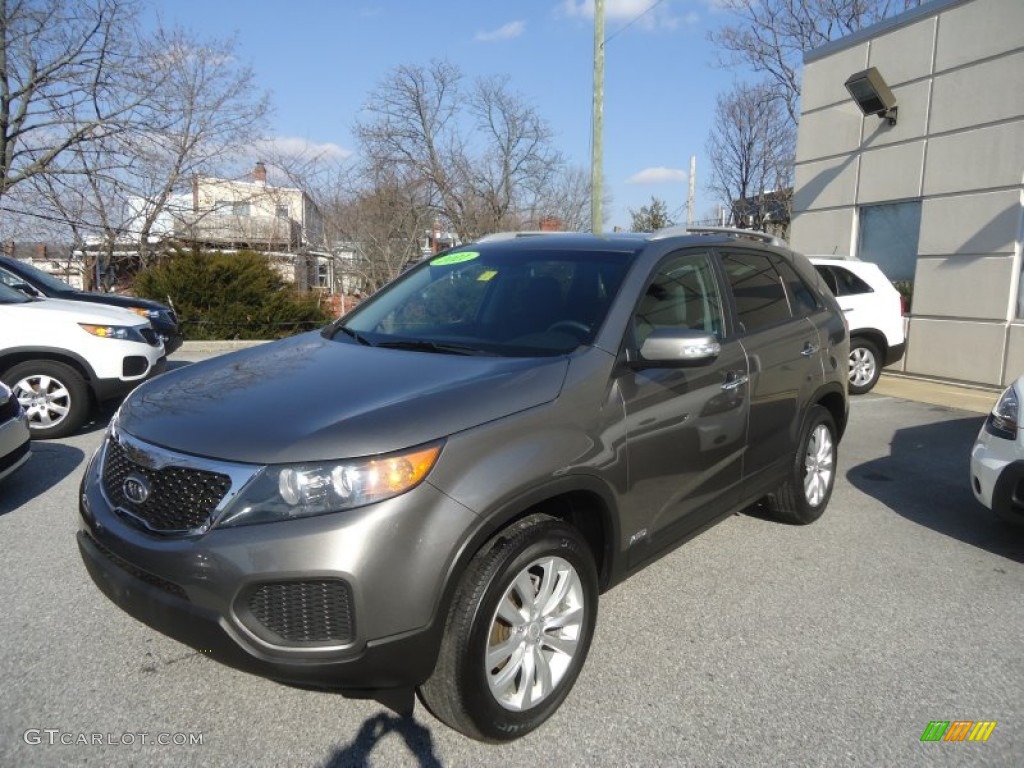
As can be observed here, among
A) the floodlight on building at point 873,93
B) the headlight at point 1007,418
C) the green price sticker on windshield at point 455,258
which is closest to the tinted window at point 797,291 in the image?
the headlight at point 1007,418

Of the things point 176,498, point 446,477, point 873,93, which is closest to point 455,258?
point 446,477

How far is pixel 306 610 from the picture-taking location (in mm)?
2088

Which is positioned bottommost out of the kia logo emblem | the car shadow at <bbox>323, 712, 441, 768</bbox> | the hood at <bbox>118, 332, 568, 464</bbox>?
the car shadow at <bbox>323, 712, 441, 768</bbox>

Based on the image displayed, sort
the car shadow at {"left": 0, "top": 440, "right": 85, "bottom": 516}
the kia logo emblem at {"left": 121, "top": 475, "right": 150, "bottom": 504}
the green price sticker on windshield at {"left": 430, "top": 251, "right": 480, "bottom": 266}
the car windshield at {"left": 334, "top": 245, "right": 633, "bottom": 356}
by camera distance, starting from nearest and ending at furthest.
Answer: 1. the kia logo emblem at {"left": 121, "top": 475, "right": 150, "bottom": 504}
2. the car windshield at {"left": 334, "top": 245, "right": 633, "bottom": 356}
3. the green price sticker on windshield at {"left": 430, "top": 251, "right": 480, "bottom": 266}
4. the car shadow at {"left": 0, "top": 440, "right": 85, "bottom": 516}

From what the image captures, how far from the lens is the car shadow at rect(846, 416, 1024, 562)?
4527mm

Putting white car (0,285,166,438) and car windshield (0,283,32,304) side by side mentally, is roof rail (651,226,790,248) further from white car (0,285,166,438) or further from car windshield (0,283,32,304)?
car windshield (0,283,32,304)

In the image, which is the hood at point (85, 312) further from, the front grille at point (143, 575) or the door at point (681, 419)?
the door at point (681, 419)

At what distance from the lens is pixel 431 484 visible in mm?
2146

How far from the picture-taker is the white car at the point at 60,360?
6.31 meters

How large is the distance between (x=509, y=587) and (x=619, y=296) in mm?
1335

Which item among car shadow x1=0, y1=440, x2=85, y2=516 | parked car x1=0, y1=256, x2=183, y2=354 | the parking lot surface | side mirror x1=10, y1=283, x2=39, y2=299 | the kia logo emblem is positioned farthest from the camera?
parked car x1=0, y1=256, x2=183, y2=354

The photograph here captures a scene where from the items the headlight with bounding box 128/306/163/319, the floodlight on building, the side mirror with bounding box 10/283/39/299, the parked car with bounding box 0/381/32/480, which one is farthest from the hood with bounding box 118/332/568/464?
the floodlight on building

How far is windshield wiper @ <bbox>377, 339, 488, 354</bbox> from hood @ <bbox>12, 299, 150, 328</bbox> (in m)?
4.73

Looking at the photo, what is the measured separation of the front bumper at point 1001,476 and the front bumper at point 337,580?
131 inches
